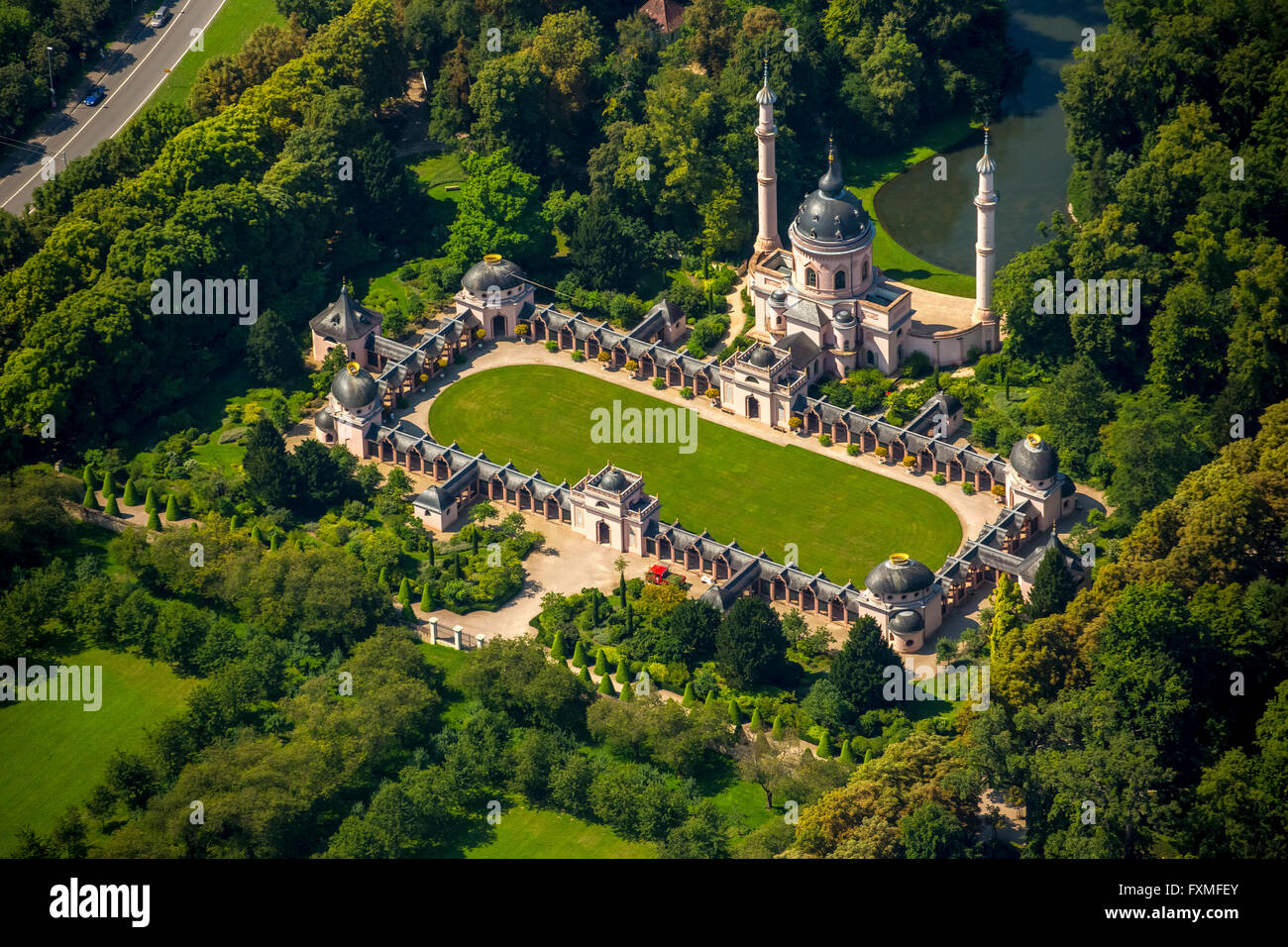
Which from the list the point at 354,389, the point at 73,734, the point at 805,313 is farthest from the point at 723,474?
the point at 73,734

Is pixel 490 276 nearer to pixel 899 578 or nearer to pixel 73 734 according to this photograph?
pixel 899 578

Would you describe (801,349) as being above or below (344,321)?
above

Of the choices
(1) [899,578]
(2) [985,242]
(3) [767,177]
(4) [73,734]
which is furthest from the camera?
(3) [767,177]

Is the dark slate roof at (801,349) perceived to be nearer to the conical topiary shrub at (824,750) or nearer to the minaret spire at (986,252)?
the minaret spire at (986,252)

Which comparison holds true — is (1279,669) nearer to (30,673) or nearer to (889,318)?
(889,318)

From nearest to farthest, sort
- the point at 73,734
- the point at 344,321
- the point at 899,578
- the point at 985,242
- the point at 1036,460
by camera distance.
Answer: the point at 73,734 → the point at 899,578 → the point at 1036,460 → the point at 985,242 → the point at 344,321

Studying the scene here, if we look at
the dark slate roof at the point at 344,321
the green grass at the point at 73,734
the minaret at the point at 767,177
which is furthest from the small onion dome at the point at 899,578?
the dark slate roof at the point at 344,321

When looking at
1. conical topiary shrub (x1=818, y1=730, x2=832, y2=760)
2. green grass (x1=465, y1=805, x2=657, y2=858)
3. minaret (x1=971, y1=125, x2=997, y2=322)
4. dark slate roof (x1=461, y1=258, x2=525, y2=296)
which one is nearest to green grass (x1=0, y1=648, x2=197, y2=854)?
green grass (x1=465, y1=805, x2=657, y2=858)
